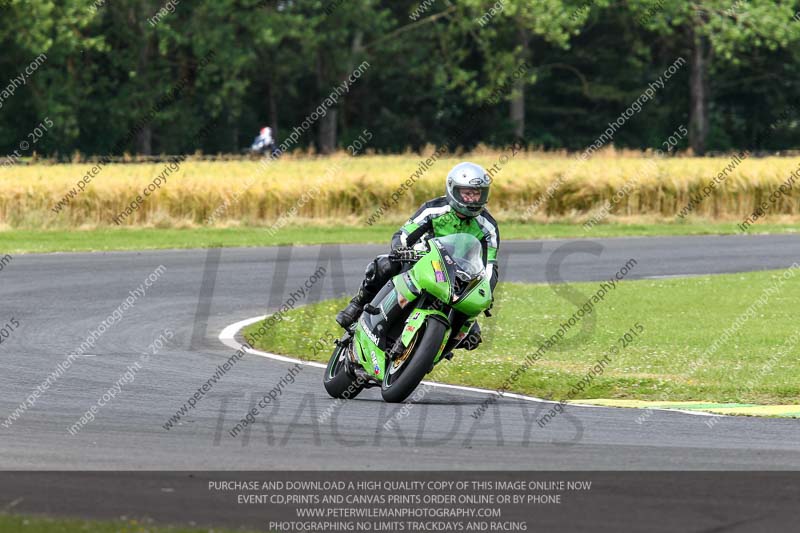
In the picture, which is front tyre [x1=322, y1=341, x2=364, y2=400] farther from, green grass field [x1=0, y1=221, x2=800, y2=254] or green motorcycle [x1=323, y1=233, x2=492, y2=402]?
green grass field [x1=0, y1=221, x2=800, y2=254]

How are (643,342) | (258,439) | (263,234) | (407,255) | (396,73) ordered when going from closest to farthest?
(258,439), (407,255), (643,342), (263,234), (396,73)

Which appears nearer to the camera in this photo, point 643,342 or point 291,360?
point 291,360

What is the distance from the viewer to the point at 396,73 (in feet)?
207

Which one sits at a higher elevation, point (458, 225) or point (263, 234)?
point (458, 225)

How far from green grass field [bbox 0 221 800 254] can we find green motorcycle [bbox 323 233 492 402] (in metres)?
16.4

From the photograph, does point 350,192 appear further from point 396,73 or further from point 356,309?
point 396,73

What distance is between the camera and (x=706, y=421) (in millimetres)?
10469

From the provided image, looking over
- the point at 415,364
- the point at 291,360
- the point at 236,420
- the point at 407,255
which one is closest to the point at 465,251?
the point at 407,255

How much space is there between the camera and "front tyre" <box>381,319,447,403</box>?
10.7 metres

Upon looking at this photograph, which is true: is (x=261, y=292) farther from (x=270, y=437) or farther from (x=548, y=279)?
(x=270, y=437)

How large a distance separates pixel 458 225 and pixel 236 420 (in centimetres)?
232
